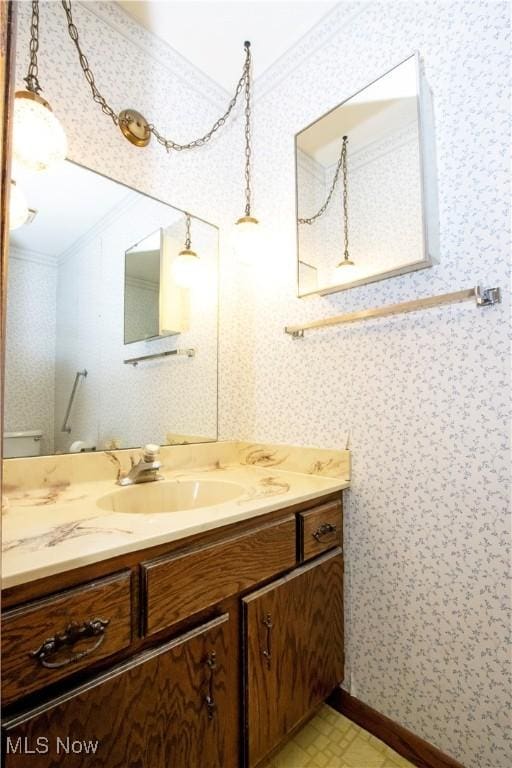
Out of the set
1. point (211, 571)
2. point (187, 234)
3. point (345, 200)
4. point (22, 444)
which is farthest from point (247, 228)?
point (211, 571)

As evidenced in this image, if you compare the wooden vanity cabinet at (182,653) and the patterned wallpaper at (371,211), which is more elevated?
the patterned wallpaper at (371,211)

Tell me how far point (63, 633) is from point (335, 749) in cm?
104

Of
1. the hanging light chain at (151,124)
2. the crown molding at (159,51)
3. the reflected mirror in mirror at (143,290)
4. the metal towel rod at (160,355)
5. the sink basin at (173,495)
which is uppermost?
the crown molding at (159,51)

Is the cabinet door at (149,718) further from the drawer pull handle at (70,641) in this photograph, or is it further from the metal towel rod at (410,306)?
the metal towel rod at (410,306)

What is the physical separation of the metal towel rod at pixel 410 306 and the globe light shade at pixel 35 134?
3.06 ft

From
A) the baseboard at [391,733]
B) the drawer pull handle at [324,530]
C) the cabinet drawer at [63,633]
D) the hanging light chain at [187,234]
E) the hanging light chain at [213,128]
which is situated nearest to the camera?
the cabinet drawer at [63,633]

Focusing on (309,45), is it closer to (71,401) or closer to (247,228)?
(247,228)

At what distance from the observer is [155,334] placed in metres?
1.43

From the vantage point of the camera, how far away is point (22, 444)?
108 centimetres

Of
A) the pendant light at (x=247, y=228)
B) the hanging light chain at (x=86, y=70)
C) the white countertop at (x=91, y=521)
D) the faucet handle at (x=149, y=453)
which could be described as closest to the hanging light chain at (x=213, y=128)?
the pendant light at (x=247, y=228)

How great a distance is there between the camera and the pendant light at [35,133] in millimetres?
925

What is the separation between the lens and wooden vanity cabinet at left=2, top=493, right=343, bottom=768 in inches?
23.3

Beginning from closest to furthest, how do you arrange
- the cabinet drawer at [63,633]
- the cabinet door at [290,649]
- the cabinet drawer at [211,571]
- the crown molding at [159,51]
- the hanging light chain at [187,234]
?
the cabinet drawer at [63,633]
the cabinet drawer at [211,571]
the cabinet door at [290,649]
the crown molding at [159,51]
the hanging light chain at [187,234]

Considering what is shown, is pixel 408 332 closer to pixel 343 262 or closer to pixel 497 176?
pixel 343 262
